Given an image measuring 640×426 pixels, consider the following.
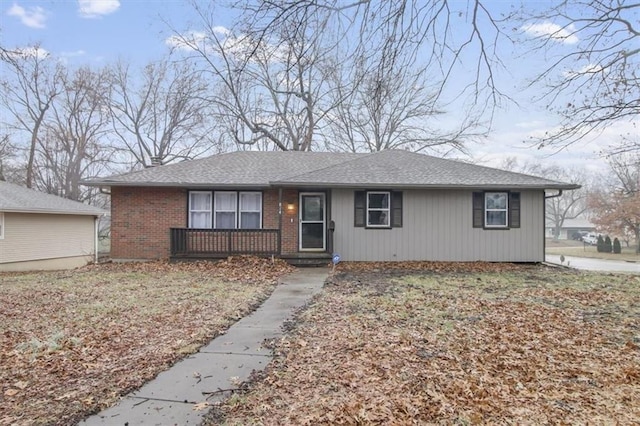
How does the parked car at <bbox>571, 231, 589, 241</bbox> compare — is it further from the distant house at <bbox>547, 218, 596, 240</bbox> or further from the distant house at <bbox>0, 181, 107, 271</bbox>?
the distant house at <bbox>0, 181, 107, 271</bbox>

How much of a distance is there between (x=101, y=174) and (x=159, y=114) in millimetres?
6628

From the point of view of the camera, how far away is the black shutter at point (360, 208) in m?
13.3

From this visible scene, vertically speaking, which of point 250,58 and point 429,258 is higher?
point 250,58

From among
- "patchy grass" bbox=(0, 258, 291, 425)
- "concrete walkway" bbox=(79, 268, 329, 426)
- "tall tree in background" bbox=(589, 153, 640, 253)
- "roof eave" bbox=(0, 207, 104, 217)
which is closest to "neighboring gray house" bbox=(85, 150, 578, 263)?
"patchy grass" bbox=(0, 258, 291, 425)

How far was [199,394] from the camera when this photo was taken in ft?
11.7

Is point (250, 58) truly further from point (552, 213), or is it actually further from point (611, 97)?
point (552, 213)

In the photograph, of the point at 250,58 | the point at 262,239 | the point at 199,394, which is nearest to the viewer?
the point at 199,394

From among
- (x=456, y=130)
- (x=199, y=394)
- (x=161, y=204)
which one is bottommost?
(x=199, y=394)

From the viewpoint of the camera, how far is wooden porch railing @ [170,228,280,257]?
42.5 feet

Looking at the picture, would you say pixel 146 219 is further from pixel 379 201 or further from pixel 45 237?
pixel 379 201

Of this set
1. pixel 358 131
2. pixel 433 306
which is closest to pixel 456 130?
pixel 358 131

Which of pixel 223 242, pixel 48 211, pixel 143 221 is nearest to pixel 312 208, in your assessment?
pixel 223 242

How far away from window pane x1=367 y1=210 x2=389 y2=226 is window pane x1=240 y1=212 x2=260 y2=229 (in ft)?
12.5

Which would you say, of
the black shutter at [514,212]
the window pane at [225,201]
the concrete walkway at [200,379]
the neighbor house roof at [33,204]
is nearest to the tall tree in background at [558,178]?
the black shutter at [514,212]
